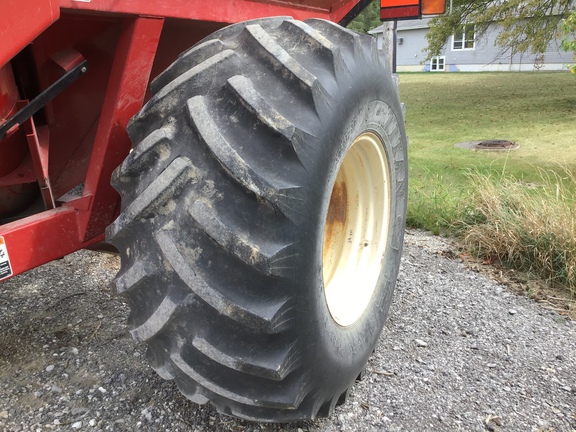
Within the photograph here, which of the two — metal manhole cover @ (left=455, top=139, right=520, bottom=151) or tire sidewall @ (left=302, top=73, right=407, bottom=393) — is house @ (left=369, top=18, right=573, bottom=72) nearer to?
metal manhole cover @ (left=455, top=139, right=520, bottom=151)

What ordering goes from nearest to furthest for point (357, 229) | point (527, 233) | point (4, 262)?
point (4, 262)
point (357, 229)
point (527, 233)

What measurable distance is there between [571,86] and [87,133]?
17.5m

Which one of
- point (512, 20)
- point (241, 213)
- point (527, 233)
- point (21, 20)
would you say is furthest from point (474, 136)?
point (21, 20)

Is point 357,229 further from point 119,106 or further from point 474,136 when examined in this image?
point 474,136

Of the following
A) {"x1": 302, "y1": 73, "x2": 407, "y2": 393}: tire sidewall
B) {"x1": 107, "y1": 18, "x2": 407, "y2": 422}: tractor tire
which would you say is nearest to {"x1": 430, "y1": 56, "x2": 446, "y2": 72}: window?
{"x1": 302, "y1": 73, "x2": 407, "y2": 393}: tire sidewall

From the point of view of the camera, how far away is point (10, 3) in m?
1.32

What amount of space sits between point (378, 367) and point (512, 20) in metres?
12.1

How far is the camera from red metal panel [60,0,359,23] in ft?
5.05

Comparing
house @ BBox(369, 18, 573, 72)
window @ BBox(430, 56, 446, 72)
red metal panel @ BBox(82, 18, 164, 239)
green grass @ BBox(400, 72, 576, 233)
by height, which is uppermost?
red metal panel @ BBox(82, 18, 164, 239)

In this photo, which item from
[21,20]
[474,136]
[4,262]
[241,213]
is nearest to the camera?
[21,20]

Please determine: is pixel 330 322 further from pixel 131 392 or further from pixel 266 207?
pixel 131 392

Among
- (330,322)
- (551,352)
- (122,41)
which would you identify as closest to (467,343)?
(551,352)

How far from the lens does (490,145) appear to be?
831cm

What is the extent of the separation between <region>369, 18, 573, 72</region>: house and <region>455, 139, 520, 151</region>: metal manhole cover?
60.1ft
